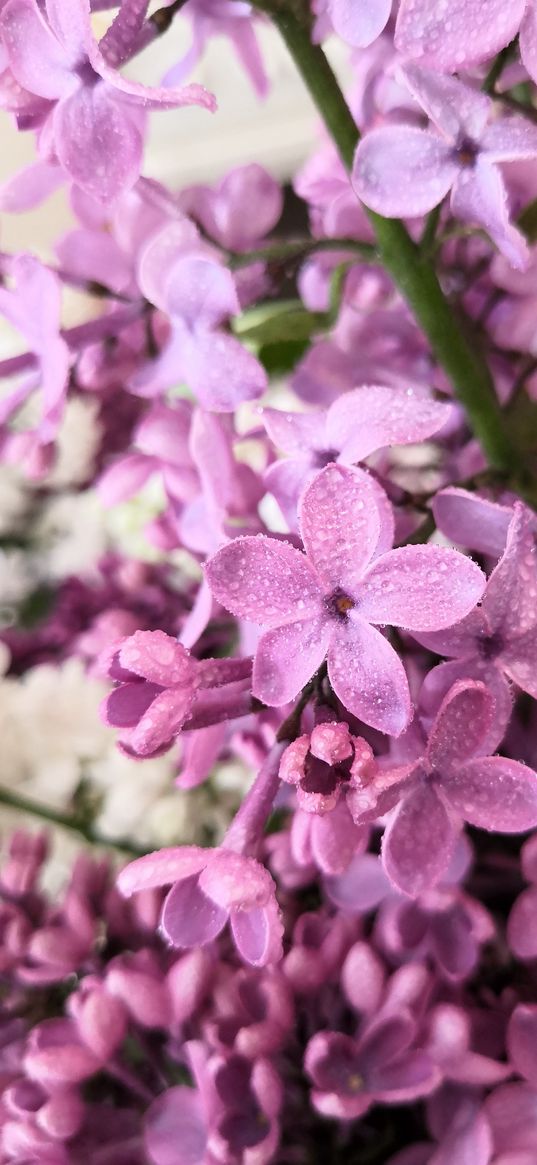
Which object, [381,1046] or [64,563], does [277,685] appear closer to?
[381,1046]

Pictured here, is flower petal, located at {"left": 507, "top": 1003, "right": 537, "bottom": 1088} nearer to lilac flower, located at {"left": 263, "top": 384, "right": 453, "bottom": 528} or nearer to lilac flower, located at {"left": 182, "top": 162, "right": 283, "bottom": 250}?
lilac flower, located at {"left": 263, "top": 384, "right": 453, "bottom": 528}

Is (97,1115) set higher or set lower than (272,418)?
lower

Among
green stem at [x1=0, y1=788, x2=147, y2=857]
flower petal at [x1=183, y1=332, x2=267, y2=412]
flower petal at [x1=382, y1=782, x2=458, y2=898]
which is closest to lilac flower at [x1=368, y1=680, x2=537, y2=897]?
flower petal at [x1=382, y1=782, x2=458, y2=898]

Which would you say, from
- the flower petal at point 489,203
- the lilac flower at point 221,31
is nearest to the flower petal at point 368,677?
the flower petal at point 489,203

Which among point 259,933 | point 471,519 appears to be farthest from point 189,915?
point 471,519

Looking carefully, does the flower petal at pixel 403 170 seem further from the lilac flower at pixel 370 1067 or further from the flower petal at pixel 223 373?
the lilac flower at pixel 370 1067

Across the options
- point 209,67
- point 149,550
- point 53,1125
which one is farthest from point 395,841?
point 209,67

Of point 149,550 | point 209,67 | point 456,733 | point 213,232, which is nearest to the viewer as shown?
point 456,733
